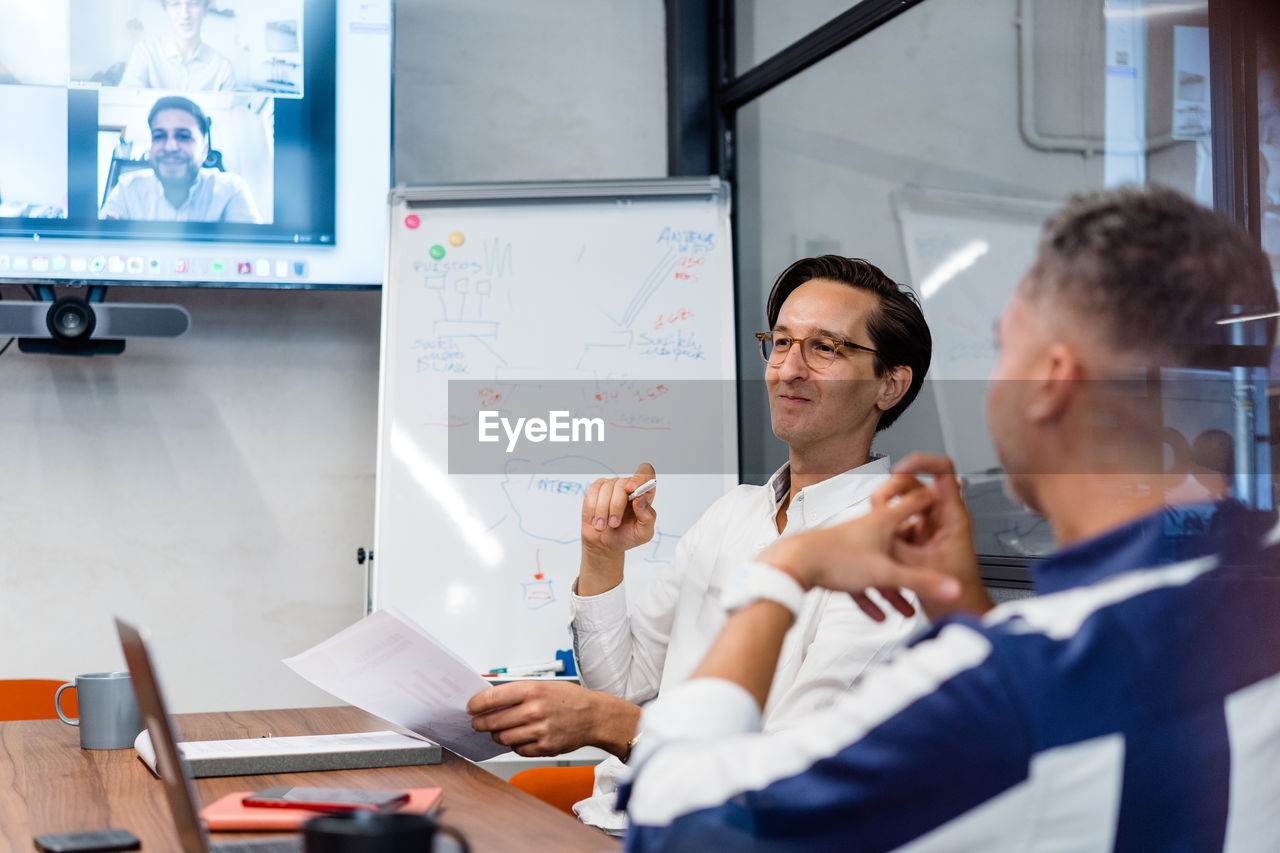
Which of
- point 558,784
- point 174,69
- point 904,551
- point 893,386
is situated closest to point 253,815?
point 904,551

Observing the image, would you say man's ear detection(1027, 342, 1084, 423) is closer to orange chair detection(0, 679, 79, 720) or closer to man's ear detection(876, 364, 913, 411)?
man's ear detection(876, 364, 913, 411)

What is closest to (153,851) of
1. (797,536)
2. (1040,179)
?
(797,536)

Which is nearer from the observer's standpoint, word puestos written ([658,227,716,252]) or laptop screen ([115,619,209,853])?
laptop screen ([115,619,209,853])

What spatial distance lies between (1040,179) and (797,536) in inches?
59.2

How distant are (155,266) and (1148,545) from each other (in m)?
2.50

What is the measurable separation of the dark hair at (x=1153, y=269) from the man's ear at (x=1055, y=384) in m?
0.03

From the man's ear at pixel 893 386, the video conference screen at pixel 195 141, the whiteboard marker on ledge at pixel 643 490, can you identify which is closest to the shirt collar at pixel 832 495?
the man's ear at pixel 893 386

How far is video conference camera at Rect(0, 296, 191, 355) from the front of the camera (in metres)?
2.56

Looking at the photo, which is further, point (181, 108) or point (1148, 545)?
point (181, 108)

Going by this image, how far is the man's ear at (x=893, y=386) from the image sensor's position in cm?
174

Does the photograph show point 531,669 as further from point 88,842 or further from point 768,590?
point 768,590

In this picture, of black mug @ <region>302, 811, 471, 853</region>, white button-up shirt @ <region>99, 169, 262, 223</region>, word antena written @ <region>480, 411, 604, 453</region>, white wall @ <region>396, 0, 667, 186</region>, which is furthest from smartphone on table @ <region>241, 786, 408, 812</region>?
white wall @ <region>396, 0, 667, 186</region>

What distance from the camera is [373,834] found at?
2.23ft

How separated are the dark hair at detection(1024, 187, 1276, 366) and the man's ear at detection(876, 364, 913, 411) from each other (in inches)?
37.6
